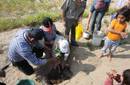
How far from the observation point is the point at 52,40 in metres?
7.47

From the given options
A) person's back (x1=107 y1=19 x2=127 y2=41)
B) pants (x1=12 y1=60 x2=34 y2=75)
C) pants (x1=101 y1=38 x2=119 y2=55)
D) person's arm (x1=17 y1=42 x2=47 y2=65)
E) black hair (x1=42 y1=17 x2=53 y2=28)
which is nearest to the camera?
person's arm (x1=17 y1=42 x2=47 y2=65)

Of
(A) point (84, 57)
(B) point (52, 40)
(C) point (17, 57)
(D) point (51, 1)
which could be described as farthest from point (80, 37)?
(D) point (51, 1)

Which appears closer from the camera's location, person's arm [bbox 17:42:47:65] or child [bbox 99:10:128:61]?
person's arm [bbox 17:42:47:65]

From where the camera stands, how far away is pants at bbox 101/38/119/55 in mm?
7680

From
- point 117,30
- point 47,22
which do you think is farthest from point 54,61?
point 117,30

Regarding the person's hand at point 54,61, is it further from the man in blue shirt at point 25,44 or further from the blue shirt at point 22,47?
the blue shirt at point 22,47

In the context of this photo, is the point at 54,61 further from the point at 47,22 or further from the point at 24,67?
the point at 47,22

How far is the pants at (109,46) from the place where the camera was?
7680mm

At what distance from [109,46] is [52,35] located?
1420 mm

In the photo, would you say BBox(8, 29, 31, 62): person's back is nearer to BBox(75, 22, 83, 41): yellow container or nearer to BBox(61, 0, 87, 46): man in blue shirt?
BBox(61, 0, 87, 46): man in blue shirt

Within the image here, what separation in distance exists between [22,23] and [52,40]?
248cm

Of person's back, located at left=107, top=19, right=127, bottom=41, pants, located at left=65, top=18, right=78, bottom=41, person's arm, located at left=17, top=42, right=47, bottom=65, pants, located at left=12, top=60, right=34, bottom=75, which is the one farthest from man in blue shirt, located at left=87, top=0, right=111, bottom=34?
person's arm, located at left=17, top=42, right=47, bottom=65

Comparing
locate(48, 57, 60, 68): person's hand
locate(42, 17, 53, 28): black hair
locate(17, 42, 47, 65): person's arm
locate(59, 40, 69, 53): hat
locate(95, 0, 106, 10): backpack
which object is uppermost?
locate(95, 0, 106, 10): backpack

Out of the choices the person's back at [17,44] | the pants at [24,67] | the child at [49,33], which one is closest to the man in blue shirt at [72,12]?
the child at [49,33]
